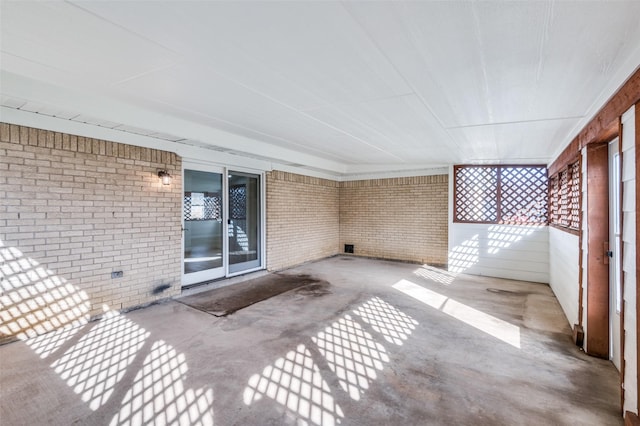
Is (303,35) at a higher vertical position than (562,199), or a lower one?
higher

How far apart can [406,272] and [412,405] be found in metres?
4.58

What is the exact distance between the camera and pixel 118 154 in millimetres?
4012

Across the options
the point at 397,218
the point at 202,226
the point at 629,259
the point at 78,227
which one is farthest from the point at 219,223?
the point at 629,259

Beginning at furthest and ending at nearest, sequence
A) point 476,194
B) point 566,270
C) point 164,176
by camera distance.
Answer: point 476,194 < point 164,176 < point 566,270

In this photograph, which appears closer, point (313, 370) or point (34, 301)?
point (313, 370)

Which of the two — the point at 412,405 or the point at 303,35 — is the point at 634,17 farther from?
the point at 412,405

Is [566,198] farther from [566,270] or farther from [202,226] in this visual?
[202,226]

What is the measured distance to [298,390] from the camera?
2365mm

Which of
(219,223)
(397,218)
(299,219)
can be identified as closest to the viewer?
(219,223)

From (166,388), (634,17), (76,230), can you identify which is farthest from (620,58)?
(76,230)

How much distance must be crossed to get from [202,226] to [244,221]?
0.99 meters

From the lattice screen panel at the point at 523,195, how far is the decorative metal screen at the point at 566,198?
240mm

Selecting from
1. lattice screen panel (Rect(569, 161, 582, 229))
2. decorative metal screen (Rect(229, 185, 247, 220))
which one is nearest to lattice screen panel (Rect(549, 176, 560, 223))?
lattice screen panel (Rect(569, 161, 582, 229))

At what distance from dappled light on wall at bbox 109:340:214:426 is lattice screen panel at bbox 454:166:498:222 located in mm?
6328
